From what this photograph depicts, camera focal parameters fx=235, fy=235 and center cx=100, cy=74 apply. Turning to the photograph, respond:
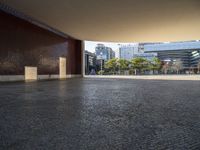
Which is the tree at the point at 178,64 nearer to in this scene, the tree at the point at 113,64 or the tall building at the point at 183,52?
the tall building at the point at 183,52

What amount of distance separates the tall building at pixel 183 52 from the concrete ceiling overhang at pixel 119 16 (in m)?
55.3

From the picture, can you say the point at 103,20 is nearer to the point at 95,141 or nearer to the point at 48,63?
the point at 48,63

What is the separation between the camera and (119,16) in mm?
16266

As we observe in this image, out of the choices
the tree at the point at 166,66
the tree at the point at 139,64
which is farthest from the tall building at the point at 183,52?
the tree at the point at 139,64

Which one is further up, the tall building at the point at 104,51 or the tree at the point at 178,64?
the tall building at the point at 104,51

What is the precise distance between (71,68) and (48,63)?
211 inches

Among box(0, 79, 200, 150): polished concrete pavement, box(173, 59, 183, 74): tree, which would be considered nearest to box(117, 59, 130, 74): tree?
box(173, 59, 183, 74): tree

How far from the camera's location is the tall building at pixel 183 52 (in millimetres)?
74375

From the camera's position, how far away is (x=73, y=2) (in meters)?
13.4

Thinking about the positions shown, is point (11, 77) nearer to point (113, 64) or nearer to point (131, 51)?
point (113, 64)

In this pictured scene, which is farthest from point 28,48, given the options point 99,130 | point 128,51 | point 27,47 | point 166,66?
point 128,51

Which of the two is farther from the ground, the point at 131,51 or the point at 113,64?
the point at 131,51

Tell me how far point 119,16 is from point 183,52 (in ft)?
216

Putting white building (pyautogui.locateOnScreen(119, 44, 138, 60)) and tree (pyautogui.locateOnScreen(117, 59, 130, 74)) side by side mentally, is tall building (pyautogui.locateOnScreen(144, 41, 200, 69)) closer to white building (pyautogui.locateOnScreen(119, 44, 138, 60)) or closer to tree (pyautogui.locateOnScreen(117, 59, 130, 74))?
white building (pyautogui.locateOnScreen(119, 44, 138, 60))
